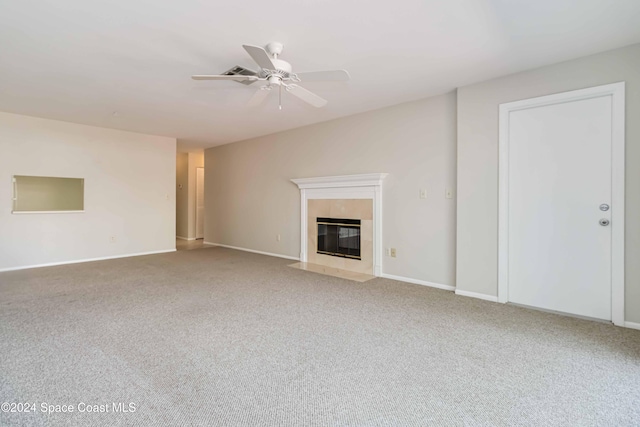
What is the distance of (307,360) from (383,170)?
301 centimetres

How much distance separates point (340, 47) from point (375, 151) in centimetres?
202

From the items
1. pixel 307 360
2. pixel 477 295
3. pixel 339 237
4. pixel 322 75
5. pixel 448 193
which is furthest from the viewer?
pixel 339 237

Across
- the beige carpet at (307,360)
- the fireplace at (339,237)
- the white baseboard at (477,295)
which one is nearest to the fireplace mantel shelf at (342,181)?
the fireplace at (339,237)

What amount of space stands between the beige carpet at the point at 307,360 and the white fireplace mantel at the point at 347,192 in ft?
3.45

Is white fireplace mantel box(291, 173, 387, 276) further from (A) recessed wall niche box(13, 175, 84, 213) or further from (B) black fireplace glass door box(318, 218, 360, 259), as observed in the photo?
(A) recessed wall niche box(13, 175, 84, 213)

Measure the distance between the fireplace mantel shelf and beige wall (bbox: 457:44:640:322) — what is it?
118 centimetres

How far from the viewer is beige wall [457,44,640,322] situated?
261 cm

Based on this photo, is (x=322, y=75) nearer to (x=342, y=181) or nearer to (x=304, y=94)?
(x=304, y=94)

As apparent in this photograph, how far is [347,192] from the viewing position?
15.8 feet

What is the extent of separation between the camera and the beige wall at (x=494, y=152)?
261cm

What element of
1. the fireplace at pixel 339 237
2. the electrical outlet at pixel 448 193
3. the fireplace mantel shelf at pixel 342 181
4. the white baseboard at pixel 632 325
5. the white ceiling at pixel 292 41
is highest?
the white ceiling at pixel 292 41

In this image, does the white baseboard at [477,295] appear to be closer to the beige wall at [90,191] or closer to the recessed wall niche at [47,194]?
the beige wall at [90,191]

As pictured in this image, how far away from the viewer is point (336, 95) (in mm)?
3857

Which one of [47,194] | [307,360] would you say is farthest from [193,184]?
[307,360]
